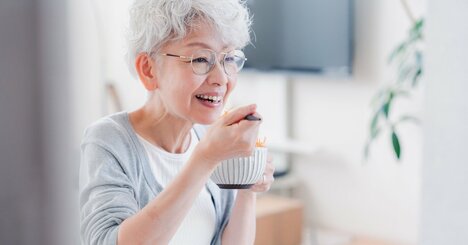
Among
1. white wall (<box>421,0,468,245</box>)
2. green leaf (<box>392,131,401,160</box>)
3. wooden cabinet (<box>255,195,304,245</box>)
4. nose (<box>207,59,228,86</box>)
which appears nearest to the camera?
nose (<box>207,59,228,86</box>)

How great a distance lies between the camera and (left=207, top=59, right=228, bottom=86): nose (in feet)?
3.44

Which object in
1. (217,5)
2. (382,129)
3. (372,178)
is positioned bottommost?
(372,178)

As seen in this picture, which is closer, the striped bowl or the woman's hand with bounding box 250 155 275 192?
the striped bowl

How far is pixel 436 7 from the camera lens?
1799mm

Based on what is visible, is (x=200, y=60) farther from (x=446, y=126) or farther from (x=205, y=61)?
(x=446, y=126)

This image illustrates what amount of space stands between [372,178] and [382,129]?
0.26m

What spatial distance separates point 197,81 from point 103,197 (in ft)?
0.78

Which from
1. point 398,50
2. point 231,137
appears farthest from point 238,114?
point 398,50

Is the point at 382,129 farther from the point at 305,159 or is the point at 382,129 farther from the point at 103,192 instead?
the point at 103,192

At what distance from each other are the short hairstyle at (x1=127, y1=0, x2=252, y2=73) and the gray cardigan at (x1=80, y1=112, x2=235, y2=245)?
0.49 feet

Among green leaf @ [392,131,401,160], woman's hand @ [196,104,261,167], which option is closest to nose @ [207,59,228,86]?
woman's hand @ [196,104,261,167]

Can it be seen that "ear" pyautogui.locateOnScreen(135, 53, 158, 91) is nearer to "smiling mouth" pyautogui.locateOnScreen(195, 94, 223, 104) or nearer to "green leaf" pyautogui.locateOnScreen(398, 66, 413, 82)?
"smiling mouth" pyautogui.locateOnScreen(195, 94, 223, 104)

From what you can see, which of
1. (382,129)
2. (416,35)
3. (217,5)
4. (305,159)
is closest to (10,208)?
(217,5)

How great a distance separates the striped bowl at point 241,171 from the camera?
3.32 feet
